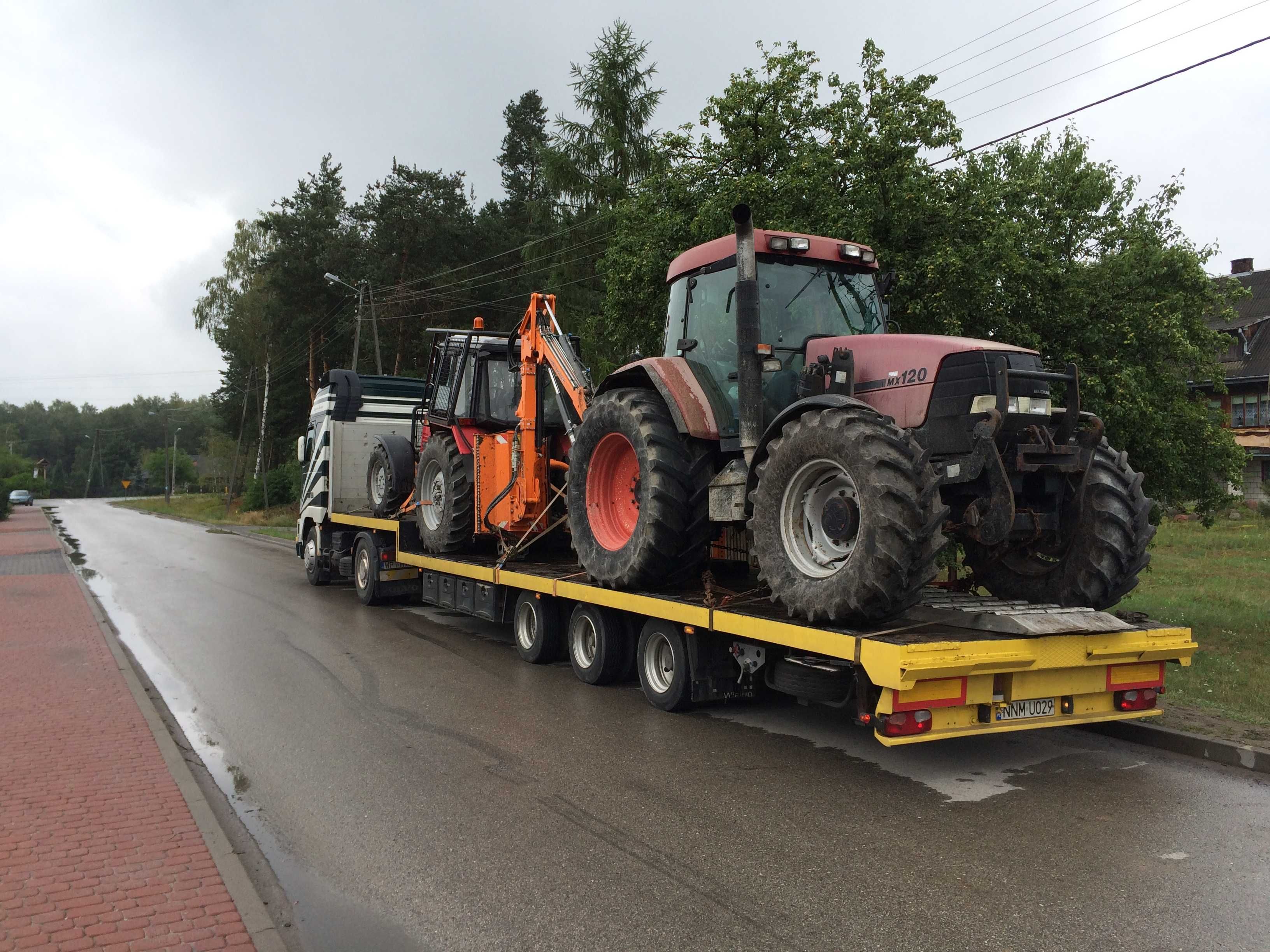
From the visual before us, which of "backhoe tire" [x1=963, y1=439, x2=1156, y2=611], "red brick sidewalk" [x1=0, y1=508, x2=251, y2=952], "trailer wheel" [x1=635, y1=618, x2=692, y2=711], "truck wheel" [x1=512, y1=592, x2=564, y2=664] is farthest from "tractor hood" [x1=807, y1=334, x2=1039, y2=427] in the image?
"red brick sidewalk" [x1=0, y1=508, x2=251, y2=952]

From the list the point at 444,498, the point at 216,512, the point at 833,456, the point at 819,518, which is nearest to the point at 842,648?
the point at 819,518

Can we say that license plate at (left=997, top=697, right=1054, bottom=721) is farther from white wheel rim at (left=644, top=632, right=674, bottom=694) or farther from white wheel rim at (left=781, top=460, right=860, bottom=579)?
white wheel rim at (left=644, top=632, right=674, bottom=694)

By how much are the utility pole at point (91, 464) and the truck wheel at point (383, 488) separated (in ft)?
384

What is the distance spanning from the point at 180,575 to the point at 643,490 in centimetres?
1484

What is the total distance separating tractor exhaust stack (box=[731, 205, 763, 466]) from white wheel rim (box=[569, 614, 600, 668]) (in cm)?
271

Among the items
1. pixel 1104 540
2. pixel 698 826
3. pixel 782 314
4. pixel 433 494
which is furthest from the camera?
pixel 433 494

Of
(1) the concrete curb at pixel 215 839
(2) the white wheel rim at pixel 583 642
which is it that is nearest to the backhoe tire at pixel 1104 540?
(2) the white wheel rim at pixel 583 642

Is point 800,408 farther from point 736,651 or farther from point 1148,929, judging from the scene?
point 1148,929

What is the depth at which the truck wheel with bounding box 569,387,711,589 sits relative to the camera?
293 inches

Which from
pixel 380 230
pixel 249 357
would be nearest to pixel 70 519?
pixel 249 357

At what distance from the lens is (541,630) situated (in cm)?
956

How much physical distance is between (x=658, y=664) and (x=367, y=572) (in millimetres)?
7660

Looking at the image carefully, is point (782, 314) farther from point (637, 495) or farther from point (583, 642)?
point (583, 642)

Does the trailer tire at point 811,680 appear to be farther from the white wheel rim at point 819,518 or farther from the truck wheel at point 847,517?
the white wheel rim at point 819,518
